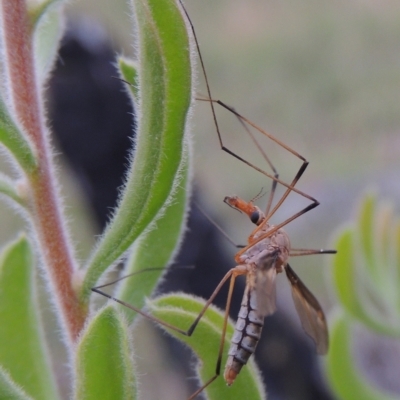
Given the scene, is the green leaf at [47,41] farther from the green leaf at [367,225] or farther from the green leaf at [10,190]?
the green leaf at [367,225]

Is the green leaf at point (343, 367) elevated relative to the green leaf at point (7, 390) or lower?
lower

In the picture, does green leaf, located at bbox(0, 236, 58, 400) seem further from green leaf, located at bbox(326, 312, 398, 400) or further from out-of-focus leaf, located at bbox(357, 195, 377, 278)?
out-of-focus leaf, located at bbox(357, 195, 377, 278)

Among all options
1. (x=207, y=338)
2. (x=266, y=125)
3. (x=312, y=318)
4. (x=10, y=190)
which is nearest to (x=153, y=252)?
(x=207, y=338)

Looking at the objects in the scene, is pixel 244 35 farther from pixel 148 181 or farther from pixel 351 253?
pixel 148 181

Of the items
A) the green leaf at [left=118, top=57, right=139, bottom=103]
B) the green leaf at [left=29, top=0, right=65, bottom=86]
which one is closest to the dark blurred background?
the green leaf at [left=29, top=0, right=65, bottom=86]

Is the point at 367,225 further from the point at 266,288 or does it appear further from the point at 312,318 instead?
the point at 266,288

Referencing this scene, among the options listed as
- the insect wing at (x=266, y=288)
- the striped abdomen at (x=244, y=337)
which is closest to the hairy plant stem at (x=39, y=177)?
the striped abdomen at (x=244, y=337)
